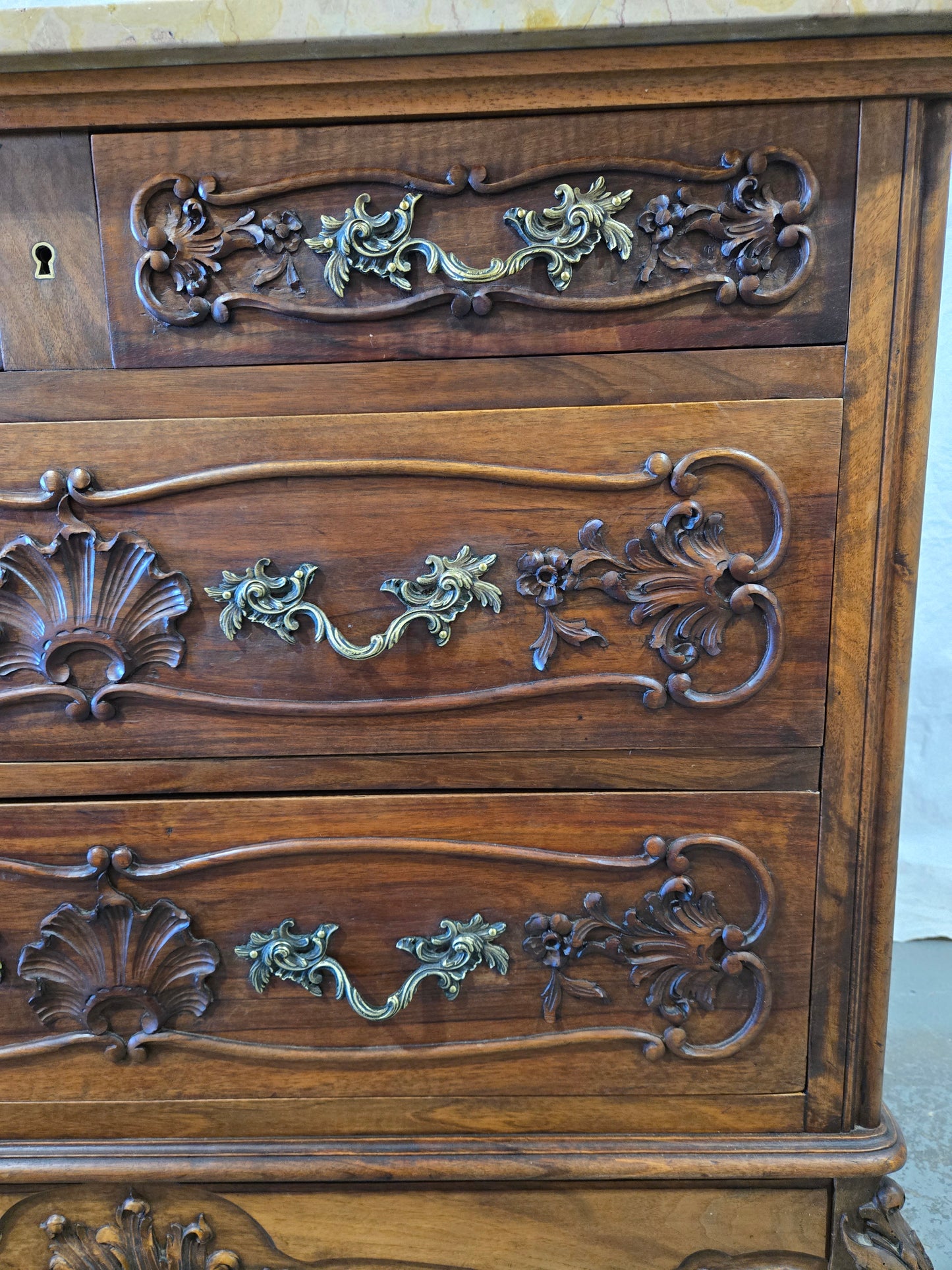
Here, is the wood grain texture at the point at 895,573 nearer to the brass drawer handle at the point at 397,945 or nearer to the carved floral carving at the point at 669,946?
the carved floral carving at the point at 669,946

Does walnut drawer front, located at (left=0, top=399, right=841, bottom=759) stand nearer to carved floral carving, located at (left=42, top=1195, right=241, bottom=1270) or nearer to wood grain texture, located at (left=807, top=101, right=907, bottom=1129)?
wood grain texture, located at (left=807, top=101, right=907, bottom=1129)

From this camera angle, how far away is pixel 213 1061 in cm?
65

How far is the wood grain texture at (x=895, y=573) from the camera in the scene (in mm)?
540

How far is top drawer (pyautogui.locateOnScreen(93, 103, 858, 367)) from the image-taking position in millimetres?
542

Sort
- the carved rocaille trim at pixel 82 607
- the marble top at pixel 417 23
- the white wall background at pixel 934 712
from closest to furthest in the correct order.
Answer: the marble top at pixel 417 23 → the carved rocaille trim at pixel 82 607 → the white wall background at pixel 934 712

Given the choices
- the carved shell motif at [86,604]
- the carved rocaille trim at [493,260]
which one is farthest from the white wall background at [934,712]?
the carved shell motif at [86,604]

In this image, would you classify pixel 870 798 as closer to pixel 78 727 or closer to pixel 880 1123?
pixel 880 1123

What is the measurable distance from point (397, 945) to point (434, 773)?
133 millimetres

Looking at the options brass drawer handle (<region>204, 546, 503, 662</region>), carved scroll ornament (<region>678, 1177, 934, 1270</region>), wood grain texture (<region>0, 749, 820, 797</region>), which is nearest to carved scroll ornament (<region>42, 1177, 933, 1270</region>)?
carved scroll ornament (<region>678, 1177, 934, 1270</region>)

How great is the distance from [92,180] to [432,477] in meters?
0.29

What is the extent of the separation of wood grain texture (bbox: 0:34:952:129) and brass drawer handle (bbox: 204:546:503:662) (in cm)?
28

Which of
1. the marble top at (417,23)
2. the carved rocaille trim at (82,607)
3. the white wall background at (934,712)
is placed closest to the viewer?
the marble top at (417,23)

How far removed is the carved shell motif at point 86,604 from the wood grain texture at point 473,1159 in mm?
367

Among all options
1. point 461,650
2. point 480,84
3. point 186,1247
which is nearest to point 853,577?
point 461,650
